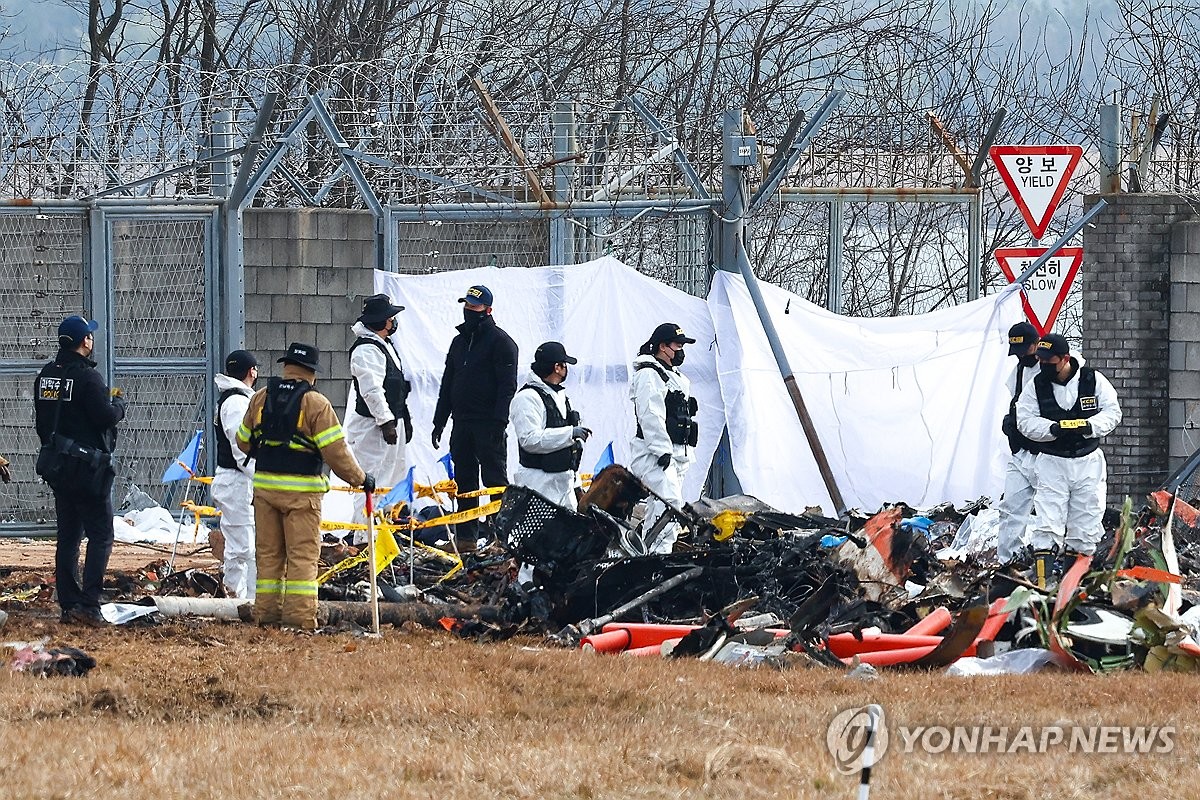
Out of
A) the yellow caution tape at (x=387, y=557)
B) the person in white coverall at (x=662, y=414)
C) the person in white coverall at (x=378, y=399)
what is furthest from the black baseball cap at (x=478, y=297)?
the yellow caution tape at (x=387, y=557)

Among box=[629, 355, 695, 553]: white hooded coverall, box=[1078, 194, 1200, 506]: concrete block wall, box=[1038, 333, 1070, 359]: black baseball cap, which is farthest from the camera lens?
box=[1078, 194, 1200, 506]: concrete block wall

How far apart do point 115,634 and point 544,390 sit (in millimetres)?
3118

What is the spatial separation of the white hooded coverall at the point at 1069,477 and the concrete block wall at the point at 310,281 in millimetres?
5082

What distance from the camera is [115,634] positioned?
898 centimetres

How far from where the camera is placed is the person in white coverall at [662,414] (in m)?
11.4

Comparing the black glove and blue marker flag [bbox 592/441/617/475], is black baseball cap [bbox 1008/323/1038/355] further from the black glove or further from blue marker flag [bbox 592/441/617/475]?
blue marker flag [bbox 592/441/617/475]

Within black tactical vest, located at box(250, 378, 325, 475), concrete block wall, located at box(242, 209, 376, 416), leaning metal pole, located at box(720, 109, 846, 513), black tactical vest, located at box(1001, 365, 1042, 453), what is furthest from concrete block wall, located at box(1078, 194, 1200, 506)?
black tactical vest, located at box(250, 378, 325, 475)

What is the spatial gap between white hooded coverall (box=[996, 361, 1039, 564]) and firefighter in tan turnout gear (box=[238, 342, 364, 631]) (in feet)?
15.8

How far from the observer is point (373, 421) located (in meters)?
11.4

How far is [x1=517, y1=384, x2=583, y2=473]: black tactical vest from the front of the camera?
429 inches

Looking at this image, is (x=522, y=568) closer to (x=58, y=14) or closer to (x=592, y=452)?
(x=592, y=452)

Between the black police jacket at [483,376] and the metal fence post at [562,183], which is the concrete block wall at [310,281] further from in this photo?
the black police jacket at [483,376]

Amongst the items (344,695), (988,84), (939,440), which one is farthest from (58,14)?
(344,695)

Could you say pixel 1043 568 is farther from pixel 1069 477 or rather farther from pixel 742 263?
pixel 742 263
